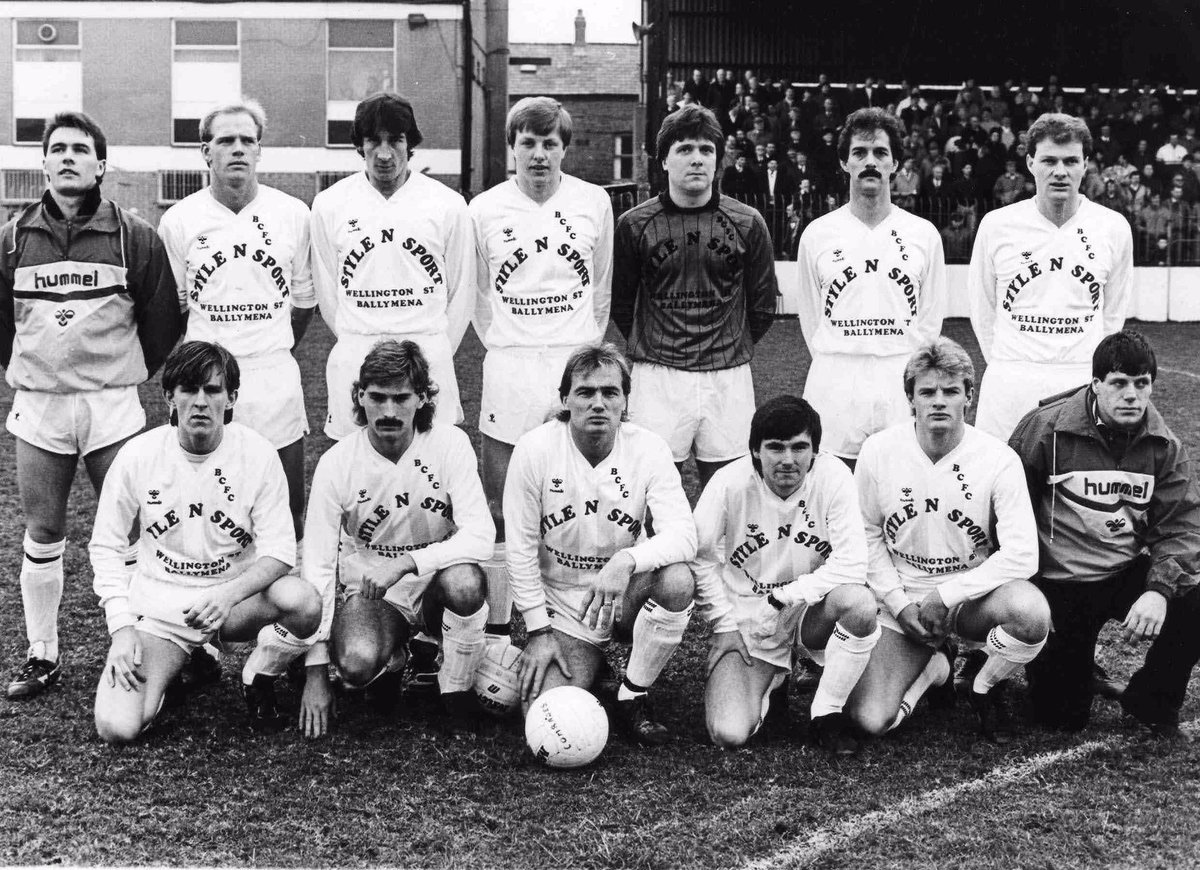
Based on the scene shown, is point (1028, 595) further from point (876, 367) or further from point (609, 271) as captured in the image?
point (609, 271)

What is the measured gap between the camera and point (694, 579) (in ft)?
13.4

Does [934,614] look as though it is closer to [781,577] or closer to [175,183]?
[781,577]

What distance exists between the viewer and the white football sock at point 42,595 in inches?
175

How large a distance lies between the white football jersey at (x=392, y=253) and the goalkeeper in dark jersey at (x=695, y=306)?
26.4 inches

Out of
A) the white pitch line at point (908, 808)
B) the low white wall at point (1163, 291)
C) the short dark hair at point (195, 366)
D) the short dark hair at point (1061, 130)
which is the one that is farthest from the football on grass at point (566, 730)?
the low white wall at point (1163, 291)

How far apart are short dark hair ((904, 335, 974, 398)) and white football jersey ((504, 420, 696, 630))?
862 mm

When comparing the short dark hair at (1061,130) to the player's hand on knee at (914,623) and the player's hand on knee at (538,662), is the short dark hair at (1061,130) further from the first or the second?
the player's hand on knee at (538,662)

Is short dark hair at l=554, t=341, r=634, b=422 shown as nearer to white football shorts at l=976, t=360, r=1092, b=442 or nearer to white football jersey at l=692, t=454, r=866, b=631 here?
white football jersey at l=692, t=454, r=866, b=631

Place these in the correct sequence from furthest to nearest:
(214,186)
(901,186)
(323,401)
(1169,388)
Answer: (901,186)
(1169,388)
(323,401)
(214,186)

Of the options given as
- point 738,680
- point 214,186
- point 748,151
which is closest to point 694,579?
point 738,680

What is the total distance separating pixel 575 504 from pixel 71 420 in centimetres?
182

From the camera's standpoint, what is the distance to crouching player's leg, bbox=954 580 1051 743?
3916 mm

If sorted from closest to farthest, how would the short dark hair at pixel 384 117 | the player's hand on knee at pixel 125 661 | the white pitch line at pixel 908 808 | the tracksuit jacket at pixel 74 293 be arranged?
the white pitch line at pixel 908 808 → the player's hand on knee at pixel 125 661 → the tracksuit jacket at pixel 74 293 → the short dark hair at pixel 384 117

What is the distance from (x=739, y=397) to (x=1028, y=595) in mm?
1379
